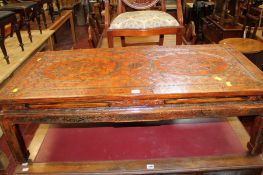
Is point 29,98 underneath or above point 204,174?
above

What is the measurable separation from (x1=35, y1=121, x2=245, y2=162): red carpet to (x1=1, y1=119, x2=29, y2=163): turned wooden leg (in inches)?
4.2

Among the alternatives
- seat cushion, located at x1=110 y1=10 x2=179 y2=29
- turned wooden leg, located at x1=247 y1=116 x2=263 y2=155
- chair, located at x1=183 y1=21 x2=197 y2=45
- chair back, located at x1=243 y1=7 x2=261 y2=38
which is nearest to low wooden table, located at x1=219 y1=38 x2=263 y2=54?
chair, located at x1=183 y1=21 x2=197 y2=45

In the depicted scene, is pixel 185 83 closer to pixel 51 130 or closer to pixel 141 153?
pixel 141 153

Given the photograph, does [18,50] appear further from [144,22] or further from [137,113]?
[137,113]

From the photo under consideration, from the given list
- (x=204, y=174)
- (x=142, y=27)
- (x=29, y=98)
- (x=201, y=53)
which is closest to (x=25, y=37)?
(x=142, y=27)

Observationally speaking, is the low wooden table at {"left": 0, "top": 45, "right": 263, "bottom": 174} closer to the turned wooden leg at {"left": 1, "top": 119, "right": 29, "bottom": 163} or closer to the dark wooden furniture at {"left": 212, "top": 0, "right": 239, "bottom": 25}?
the turned wooden leg at {"left": 1, "top": 119, "right": 29, "bottom": 163}

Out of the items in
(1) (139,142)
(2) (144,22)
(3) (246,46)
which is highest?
(2) (144,22)

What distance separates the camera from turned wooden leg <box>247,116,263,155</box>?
1.28 meters

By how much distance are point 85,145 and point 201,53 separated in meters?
1.02

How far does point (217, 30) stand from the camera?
3.56m

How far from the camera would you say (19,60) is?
2.38 m

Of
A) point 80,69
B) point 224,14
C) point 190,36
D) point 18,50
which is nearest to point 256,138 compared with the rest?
point 80,69

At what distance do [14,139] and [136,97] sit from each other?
0.73m

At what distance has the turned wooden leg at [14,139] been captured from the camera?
1.27m
